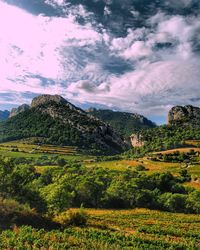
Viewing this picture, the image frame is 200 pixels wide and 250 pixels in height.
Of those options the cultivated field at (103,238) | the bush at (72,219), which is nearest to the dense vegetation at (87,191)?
the bush at (72,219)

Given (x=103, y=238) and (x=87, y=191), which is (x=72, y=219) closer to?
(x=103, y=238)

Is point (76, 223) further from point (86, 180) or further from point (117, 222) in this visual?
point (86, 180)

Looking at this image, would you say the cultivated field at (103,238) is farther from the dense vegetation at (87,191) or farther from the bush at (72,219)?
the dense vegetation at (87,191)

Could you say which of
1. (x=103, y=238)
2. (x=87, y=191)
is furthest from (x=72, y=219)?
(x=87, y=191)

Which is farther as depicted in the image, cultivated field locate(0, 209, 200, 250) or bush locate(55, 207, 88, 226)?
bush locate(55, 207, 88, 226)

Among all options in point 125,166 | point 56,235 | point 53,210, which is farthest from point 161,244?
point 125,166

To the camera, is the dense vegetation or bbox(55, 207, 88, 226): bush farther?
the dense vegetation

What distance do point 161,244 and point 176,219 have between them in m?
29.2

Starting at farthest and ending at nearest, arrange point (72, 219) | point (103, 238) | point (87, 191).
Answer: point (87, 191) < point (72, 219) < point (103, 238)

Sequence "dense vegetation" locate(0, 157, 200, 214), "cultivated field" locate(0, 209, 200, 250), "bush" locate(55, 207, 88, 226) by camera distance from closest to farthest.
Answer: "cultivated field" locate(0, 209, 200, 250), "bush" locate(55, 207, 88, 226), "dense vegetation" locate(0, 157, 200, 214)

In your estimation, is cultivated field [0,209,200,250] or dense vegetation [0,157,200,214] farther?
dense vegetation [0,157,200,214]

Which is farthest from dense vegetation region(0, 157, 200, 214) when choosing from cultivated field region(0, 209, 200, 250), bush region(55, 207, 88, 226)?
cultivated field region(0, 209, 200, 250)

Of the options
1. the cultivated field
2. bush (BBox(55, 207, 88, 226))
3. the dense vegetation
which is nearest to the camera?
the cultivated field

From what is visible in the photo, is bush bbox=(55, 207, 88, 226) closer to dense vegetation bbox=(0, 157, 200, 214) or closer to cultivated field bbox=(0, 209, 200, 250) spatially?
cultivated field bbox=(0, 209, 200, 250)
